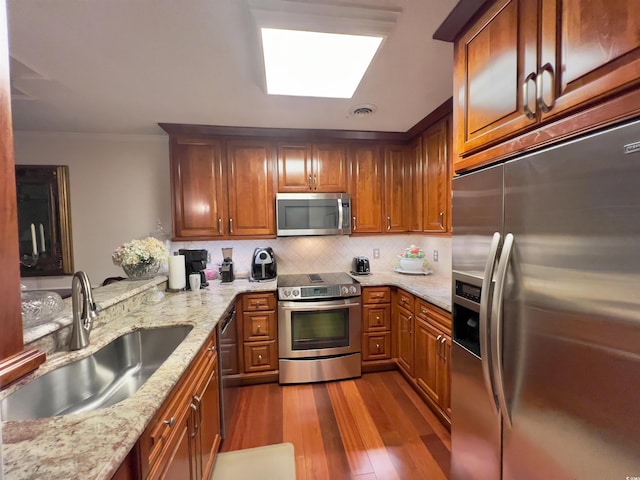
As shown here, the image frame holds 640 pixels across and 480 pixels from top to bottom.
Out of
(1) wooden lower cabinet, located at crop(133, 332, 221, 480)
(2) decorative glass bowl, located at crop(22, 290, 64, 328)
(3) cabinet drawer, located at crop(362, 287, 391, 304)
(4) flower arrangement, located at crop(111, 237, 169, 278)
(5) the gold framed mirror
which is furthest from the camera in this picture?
(5) the gold framed mirror

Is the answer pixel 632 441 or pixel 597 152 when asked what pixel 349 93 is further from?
pixel 632 441

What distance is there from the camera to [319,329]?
2.55 metres

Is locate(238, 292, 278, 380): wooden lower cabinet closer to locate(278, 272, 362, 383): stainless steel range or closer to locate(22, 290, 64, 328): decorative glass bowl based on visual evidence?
locate(278, 272, 362, 383): stainless steel range

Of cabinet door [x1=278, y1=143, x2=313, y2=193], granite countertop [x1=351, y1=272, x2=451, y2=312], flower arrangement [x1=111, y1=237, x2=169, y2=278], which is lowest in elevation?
granite countertop [x1=351, y1=272, x2=451, y2=312]

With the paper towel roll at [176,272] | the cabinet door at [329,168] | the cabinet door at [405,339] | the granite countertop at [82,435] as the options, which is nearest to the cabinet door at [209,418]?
the granite countertop at [82,435]

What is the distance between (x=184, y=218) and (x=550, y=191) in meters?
2.79

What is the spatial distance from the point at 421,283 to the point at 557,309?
1.66m

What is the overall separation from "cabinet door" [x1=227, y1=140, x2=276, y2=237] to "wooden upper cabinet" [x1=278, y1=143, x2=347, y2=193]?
0.14 meters

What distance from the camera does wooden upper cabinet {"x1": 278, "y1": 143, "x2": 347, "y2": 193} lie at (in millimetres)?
2836

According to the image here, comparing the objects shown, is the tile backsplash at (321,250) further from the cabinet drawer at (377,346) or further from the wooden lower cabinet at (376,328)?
the cabinet drawer at (377,346)

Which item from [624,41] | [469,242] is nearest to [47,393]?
[469,242]

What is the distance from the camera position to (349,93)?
78.6 inches

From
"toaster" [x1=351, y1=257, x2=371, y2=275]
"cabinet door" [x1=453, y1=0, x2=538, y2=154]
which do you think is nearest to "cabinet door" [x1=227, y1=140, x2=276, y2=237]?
"toaster" [x1=351, y1=257, x2=371, y2=275]

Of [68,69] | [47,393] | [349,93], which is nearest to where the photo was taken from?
[47,393]
